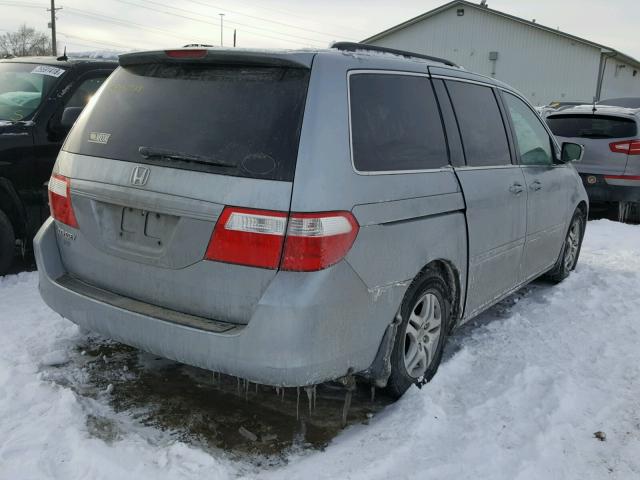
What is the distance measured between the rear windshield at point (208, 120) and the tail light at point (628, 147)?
24.6ft

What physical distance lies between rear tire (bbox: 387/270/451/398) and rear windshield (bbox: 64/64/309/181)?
1066 millimetres

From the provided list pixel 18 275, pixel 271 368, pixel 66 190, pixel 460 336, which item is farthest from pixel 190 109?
pixel 18 275

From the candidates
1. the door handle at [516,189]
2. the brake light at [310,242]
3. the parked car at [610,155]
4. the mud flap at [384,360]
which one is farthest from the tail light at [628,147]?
the brake light at [310,242]

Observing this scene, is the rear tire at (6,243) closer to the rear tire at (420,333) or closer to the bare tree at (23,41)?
the rear tire at (420,333)

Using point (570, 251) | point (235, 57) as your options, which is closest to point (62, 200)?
point (235, 57)

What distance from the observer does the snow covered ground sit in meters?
2.59

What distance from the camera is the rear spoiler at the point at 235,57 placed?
2658 millimetres

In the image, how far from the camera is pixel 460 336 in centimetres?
428

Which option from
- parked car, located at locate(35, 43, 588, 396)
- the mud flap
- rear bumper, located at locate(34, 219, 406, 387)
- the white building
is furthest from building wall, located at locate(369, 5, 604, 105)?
rear bumper, located at locate(34, 219, 406, 387)

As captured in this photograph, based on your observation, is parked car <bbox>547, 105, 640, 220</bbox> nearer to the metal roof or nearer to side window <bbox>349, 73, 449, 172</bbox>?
side window <bbox>349, 73, 449, 172</bbox>

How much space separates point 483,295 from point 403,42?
39263 mm

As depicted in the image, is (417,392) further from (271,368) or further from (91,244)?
(91,244)

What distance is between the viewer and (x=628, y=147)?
870 centimetres

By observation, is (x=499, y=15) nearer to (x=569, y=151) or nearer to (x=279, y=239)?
(x=569, y=151)
